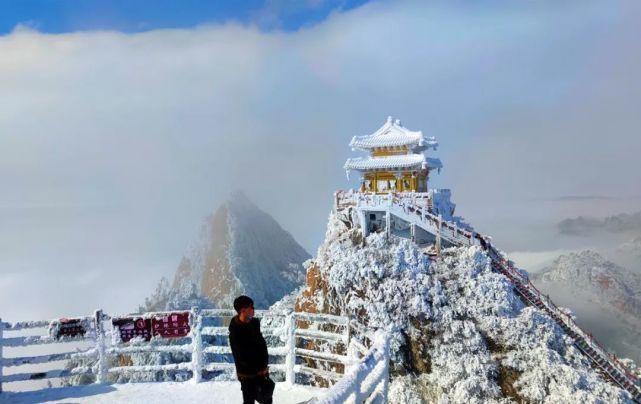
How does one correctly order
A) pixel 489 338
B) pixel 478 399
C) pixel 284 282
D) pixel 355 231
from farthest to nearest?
pixel 284 282 → pixel 355 231 → pixel 489 338 → pixel 478 399

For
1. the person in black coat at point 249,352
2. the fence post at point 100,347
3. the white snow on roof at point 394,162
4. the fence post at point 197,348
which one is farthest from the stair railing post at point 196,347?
the white snow on roof at point 394,162

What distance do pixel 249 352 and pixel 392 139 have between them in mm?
30563

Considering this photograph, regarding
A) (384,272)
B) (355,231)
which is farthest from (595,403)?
(355,231)

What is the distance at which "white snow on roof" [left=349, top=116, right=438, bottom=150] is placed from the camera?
33938 millimetres

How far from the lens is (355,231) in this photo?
31234 millimetres

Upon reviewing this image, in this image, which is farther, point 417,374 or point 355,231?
point 355,231

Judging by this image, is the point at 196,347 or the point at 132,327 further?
the point at 132,327

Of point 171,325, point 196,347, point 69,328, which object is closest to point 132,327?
point 171,325

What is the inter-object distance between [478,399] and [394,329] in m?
5.23

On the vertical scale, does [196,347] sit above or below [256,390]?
below

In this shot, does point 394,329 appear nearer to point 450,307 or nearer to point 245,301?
point 450,307

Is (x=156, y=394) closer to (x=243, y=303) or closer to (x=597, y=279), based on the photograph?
(x=243, y=303)

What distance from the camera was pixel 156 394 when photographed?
8.48m

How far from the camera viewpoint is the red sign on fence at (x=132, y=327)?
29.8 ft
